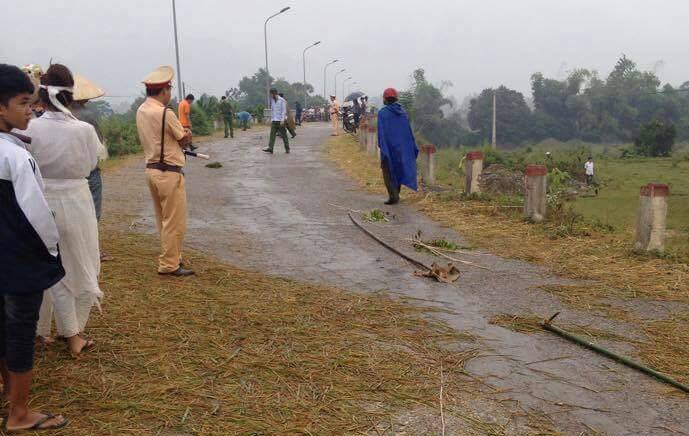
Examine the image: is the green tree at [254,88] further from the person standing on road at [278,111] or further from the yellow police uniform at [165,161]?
the yellow police uniform at [165,161]

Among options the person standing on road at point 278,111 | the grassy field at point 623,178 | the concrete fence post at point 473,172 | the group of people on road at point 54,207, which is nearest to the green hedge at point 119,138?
the person standing on road at point 278,111

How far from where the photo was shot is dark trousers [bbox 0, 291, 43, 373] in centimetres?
293

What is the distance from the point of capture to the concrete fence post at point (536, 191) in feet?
27.2

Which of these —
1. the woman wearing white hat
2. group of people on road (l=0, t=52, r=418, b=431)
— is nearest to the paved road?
group of people on road (l=0, t=52, r=418, b=431)

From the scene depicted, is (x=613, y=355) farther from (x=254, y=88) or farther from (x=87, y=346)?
(x=254, y=88)

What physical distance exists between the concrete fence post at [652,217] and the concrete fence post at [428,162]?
17.6 ft

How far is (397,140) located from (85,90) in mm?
6100

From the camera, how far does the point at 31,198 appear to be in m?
2.85

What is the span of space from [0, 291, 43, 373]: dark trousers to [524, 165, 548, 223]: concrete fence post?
6.61 meters

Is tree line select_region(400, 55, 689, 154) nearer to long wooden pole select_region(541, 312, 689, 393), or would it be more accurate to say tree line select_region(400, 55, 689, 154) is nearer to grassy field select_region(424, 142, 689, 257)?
grassy field select_region(424, 142, 689, 257)

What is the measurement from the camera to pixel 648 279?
19.0 ft

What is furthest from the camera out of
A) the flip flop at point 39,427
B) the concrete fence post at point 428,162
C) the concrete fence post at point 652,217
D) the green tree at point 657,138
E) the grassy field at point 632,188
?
the green tree at point 657,138

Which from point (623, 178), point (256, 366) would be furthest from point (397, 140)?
point (623, 178)

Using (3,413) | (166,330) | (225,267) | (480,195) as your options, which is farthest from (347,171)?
(3,413)
